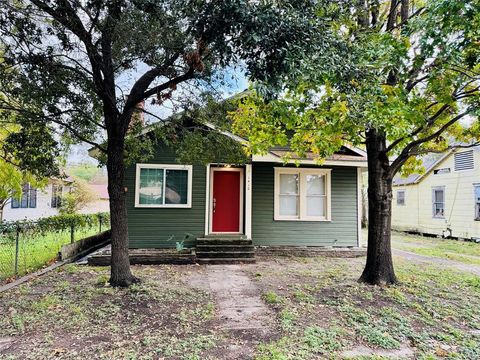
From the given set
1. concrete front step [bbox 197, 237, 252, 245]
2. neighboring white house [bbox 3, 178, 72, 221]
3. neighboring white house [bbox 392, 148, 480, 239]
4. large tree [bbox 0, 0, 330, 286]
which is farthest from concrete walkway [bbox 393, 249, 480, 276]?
neighboring white house [bbox 3, 178, 72, 221]

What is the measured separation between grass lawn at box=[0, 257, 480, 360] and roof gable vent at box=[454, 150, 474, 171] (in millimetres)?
9492

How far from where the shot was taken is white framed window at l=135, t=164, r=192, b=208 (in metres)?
8.80

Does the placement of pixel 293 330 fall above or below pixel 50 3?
below

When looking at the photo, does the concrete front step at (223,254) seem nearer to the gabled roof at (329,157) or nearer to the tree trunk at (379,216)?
the gabled roof at (329,157)

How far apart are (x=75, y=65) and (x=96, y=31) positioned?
92 cm

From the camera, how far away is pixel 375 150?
636 centimetres

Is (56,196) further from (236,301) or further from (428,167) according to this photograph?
(428,167)

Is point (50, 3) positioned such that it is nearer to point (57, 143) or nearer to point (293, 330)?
point (57, 143)

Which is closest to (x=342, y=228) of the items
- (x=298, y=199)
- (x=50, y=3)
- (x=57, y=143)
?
(x=298, y=199)

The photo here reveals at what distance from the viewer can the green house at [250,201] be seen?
8855 millimetres

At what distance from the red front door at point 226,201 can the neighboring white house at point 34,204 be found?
11.4 metres

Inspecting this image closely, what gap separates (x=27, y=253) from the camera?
25.4 ft

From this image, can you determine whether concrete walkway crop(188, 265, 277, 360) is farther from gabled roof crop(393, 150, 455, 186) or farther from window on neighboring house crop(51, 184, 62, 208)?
window on neighboring house crop(51, 184, 62, 208)

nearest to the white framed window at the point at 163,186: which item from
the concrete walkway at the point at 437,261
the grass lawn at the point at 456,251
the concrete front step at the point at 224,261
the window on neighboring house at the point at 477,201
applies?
the concrete front step at the point at 224,261
